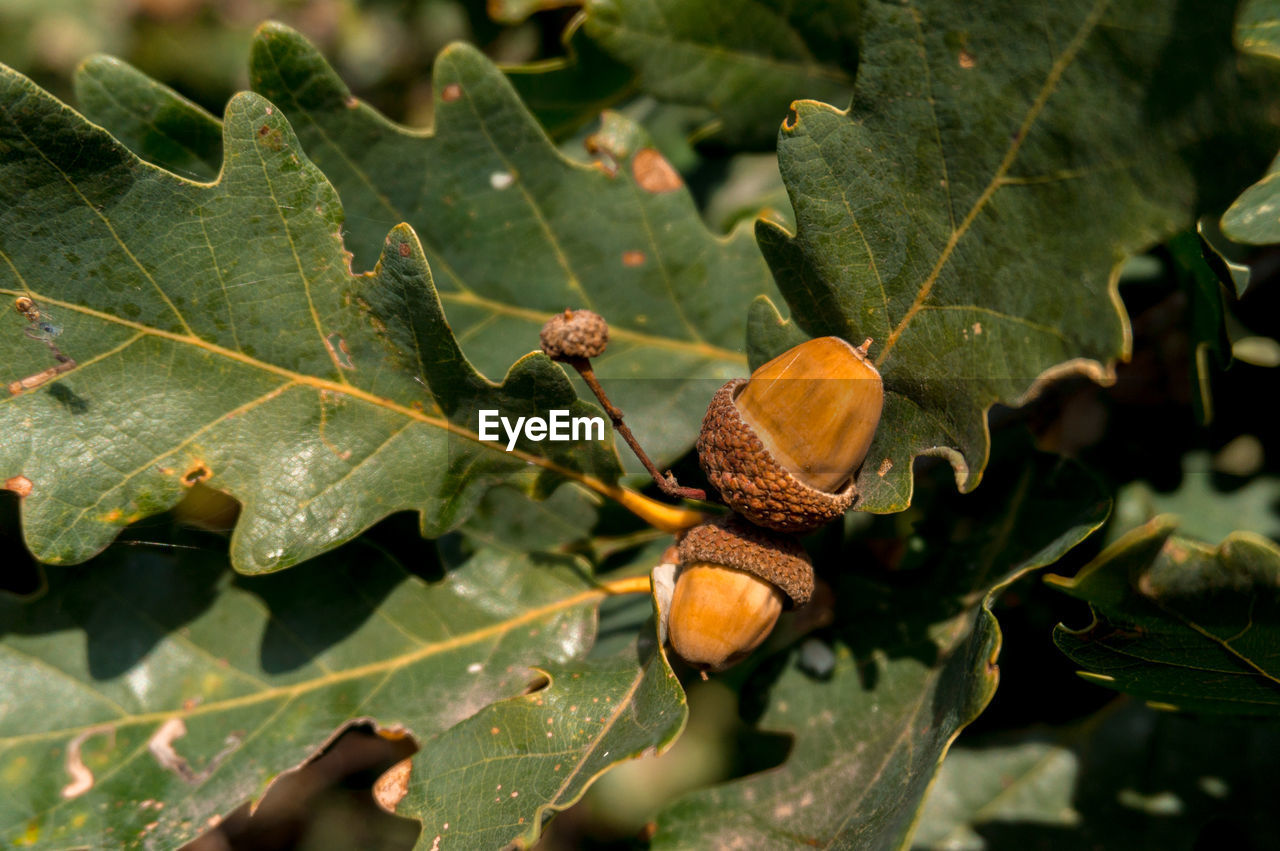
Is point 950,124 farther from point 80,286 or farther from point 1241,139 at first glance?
point 80,286

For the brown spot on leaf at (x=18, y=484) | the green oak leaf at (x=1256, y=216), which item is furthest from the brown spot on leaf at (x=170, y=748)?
the green oak leaf at (x=1256, y=216)

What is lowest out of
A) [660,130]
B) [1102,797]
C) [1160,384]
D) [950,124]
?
[1102,797]

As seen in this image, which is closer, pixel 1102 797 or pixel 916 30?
pixel 916 30

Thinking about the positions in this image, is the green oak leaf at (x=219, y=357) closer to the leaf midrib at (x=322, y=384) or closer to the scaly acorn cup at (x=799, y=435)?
the leaf midrib at (x=322, y=384)

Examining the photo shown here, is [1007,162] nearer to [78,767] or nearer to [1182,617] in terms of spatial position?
[1182,617]

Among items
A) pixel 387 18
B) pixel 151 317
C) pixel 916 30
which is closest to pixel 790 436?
pixel 916 30

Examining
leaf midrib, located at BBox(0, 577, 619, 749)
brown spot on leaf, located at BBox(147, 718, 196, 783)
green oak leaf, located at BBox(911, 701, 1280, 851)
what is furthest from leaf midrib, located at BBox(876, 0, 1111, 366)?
brown spot on leaf, located at BBox(147, 718, 196, 783)

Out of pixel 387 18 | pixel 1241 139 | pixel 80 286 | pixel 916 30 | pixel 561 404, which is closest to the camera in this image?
pixel 1241 139
